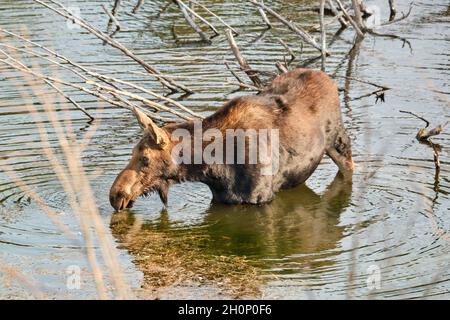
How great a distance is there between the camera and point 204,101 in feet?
49.5

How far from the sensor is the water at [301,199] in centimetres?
916

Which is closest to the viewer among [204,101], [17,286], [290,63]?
[17,286]

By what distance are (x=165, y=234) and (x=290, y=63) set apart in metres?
7.08

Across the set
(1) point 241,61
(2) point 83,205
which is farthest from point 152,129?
(1) point 241,61

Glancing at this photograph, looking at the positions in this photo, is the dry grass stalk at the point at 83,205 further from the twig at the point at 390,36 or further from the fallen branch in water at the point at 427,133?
the twig at the point at 390,36

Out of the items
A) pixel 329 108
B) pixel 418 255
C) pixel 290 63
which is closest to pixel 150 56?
pixel 290 63

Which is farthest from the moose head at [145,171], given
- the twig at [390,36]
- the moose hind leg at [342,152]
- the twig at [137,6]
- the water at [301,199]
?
the twig at [137,6]

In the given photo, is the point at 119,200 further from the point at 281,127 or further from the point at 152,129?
the point at 281,127

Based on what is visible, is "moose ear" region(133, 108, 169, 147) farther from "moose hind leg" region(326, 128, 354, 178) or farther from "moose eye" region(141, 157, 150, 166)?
"moose hind leg" region(326, 128, 354, 178)

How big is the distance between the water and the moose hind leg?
7.2 inches

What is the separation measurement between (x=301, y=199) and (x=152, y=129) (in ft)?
6.89

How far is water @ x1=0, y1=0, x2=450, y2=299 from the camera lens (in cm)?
916

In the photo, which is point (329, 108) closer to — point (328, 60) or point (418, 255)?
point (418, 255)

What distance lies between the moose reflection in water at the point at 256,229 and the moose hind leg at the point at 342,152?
1.46ft
